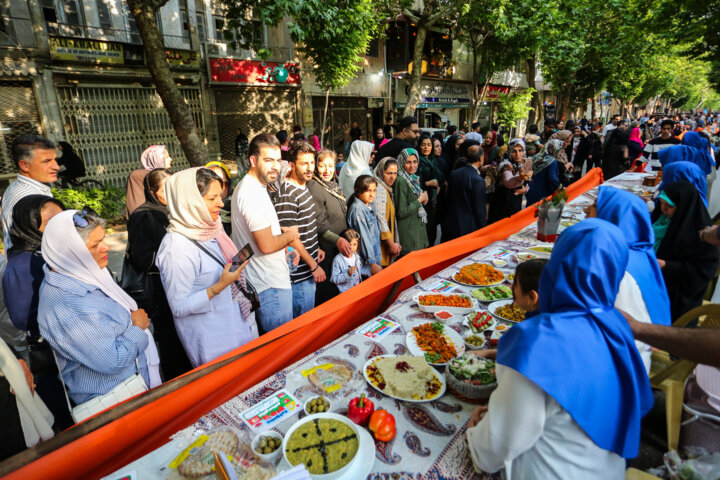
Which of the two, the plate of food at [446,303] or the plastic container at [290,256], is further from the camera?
the plastic container at [290,256]

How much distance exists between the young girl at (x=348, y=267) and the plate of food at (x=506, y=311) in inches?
53.9

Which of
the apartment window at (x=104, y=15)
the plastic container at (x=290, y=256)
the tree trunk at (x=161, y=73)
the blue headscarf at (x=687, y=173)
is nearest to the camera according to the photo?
the plastic container at (x=290, y=256)

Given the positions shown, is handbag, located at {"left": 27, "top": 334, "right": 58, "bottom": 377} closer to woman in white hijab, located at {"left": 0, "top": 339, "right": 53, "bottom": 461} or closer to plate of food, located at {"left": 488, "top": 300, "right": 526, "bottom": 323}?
woman in white hijab, located at {"left": 0, "top": 339, "right": 53, "bottom": 461}

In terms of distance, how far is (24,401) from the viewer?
183 centimetres

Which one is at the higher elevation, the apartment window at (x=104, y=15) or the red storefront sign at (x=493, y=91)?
the apartment window at (x=104, y=15)

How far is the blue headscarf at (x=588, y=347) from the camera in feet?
4.07

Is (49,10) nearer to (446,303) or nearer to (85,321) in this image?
(85,321)

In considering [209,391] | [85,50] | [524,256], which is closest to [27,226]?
[209,391]

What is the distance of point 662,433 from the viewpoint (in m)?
2.58

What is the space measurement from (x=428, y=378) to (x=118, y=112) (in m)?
12.2

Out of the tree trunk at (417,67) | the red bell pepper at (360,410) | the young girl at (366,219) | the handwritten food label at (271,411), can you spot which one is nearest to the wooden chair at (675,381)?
the red bell pepper at (360,410)

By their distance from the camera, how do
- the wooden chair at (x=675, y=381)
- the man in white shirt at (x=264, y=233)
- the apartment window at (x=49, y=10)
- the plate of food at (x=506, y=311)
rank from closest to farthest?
the wooden chair at (x=675, y=381), the plate of food at (x=506, y=311), the man in white shirt at (x=264, y=233), the apartment window at (x=49, y=10)

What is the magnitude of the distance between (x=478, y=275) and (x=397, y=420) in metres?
1.72

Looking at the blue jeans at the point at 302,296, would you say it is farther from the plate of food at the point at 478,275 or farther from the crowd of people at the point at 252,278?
the plate of food at the point at 478,275
